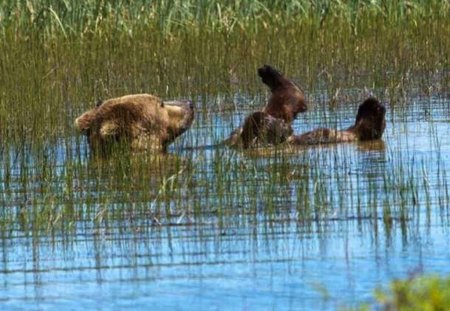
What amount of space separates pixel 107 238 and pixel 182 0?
10.6 meters

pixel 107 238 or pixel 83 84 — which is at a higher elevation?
pixel 83 84

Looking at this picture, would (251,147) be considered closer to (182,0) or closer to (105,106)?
(105,106)

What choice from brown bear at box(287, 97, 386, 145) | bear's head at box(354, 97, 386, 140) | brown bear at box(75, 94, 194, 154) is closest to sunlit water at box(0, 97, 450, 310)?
brown bear at box(75, 94, 194, 154)

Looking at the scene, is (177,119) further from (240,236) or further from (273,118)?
(240,236)

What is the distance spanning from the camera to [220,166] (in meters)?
10.3

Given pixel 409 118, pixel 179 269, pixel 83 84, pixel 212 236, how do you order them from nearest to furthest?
pixel 179 269, pixel 212 236, pixel 409 118, pixel 83 84

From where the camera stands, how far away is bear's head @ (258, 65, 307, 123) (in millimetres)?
12875

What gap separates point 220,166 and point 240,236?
6.05ft

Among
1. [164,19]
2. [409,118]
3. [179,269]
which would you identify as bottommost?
[179,269]

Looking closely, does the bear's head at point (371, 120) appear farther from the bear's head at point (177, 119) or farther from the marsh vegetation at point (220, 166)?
the bear's head at point (177, 119)

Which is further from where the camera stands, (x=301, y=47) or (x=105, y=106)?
(x=301, y=47)

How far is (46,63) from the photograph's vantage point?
1602 cm

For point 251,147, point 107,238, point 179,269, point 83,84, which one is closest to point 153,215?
point 107,238

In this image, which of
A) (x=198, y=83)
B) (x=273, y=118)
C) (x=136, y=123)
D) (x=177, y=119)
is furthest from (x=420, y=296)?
(x=198, y=83)
